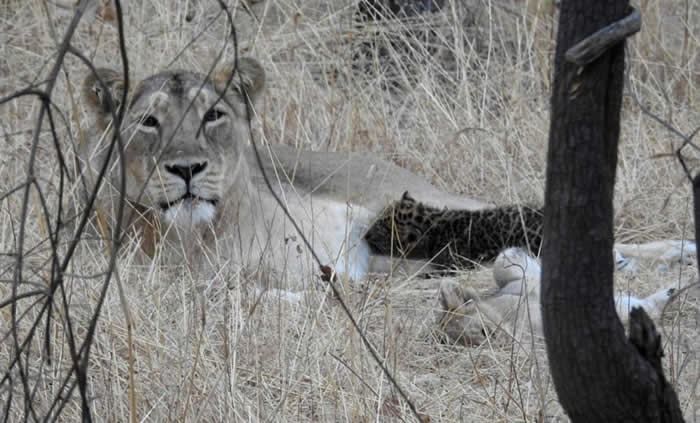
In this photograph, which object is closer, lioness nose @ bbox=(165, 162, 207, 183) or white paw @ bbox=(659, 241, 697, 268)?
lioness nose @ bbox=(165, 162, 207, 183)

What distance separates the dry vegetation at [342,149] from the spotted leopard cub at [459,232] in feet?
0.68

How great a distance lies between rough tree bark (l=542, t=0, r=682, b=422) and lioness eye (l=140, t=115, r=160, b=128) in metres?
2.99

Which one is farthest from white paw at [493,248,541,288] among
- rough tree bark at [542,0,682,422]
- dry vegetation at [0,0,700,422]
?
rough tree bark at [542,0,682,422]

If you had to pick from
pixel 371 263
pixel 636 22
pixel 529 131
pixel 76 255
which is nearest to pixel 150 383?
pixel 76 255

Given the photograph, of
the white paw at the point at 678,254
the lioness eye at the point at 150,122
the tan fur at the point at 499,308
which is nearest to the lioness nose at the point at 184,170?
the lioness eye at the point at 150,122

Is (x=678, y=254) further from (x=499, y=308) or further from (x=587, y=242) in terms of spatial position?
(x=587, y=242)

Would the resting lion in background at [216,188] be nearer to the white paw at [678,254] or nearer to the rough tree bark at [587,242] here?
the white paw at [678,254]

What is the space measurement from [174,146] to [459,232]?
1.22 metres

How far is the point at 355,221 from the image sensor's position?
4.87m

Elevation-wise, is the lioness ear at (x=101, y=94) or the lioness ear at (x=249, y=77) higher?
the lioness ear at (x=249, y=77)

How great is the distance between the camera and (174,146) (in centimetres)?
419

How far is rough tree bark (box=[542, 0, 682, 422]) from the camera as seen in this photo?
1.52 meters

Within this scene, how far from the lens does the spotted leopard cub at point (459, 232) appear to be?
4.47 m

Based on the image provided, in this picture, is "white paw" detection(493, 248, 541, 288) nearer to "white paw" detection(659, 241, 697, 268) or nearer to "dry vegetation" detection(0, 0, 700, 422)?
"dry vegetation" detection(0, 0, 700, 422)
